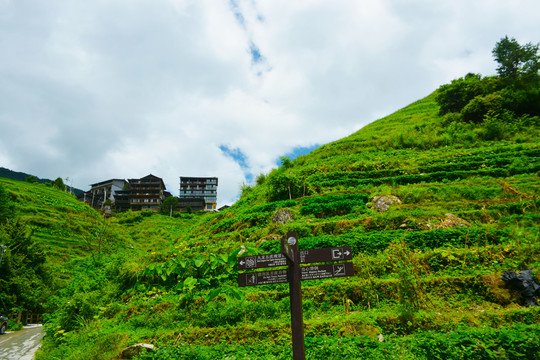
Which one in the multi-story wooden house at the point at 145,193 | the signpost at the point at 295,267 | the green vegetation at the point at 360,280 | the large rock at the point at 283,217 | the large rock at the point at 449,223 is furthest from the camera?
the multi-story wooden house at the point at 145,193

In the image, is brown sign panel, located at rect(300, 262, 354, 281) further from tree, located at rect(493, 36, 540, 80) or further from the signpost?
tree, located at rect(493, 36, 540, 80)

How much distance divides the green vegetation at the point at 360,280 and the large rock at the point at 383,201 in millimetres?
125

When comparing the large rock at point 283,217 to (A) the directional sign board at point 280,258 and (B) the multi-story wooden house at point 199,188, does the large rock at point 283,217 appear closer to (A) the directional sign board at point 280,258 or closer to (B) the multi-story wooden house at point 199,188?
(A) the directional sign board at point 280,258

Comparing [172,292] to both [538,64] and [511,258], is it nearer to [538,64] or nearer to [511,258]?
[511,258]

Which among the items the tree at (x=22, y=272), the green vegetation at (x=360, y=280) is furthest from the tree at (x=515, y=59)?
the tree at (x=22, y=272)

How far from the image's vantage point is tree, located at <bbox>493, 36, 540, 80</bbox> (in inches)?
1369

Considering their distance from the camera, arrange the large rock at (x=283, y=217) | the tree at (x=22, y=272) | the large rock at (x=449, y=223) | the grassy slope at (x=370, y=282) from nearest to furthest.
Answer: the grassy slope at (x=370, y=282), the large rock at (x=449, y=223), the large rock at (x=283, y=217), the tree at (x=22, y=272)

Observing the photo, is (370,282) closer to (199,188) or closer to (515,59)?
(515,59)

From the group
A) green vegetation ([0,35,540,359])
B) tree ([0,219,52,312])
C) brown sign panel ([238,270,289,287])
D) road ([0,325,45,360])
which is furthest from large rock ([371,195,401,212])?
tree ([0,219,52,312])

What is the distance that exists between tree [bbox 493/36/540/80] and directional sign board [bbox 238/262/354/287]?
44454 millimetres

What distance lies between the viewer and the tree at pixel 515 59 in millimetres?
34781

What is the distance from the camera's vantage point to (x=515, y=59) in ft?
120

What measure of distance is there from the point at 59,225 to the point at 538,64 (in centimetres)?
6695

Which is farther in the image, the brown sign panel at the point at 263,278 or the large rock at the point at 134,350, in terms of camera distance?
the large rock at the point at 134,350
